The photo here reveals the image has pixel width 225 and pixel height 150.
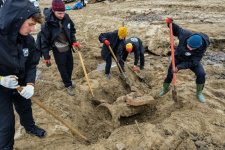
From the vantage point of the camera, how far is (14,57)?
1657mm

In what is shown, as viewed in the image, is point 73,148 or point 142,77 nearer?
point 73,148

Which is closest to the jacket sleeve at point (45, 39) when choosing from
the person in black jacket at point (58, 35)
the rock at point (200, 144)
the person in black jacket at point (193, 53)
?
the person in black jacket at point (58, 35)

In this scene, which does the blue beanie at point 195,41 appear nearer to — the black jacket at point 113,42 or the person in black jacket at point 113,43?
the person in black jacket at point 113,43

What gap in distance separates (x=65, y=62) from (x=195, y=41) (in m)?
2.64

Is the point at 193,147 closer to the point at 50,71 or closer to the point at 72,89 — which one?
the point at 72,89

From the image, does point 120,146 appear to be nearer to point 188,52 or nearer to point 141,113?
point 141,113

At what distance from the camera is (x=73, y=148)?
220 centimetres

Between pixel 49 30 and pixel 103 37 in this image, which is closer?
pixel 49 30

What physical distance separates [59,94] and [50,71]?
1736 millimetres

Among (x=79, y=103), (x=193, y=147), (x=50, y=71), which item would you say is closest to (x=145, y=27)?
(x=50, y=71)

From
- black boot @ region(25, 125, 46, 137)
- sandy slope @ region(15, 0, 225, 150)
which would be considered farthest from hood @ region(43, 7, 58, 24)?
black boot @ region(25, 125, 46, 137)

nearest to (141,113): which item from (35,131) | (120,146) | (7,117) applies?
(120,146)

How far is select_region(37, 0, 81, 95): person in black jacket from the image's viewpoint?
2754 mm

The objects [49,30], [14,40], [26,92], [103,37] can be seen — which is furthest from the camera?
[103,37]
